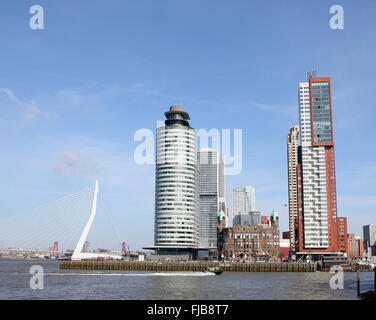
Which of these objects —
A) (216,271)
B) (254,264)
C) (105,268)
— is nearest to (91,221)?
(105,268)

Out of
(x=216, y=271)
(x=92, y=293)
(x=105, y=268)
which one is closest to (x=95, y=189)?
(x=105, y=268)

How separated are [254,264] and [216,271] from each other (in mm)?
39985

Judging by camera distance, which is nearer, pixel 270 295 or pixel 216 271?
pixel 270 295
